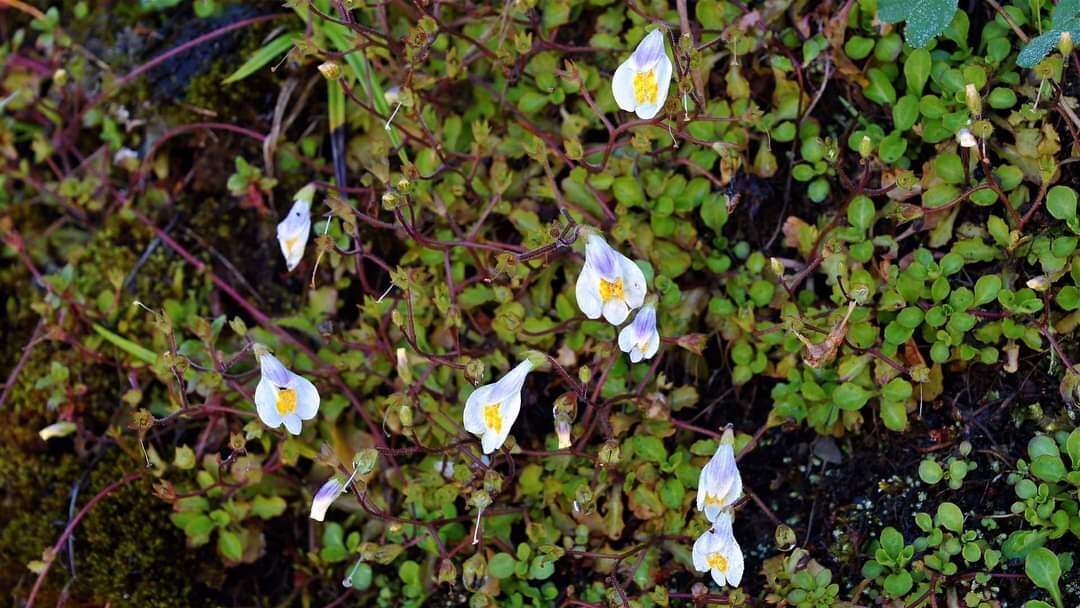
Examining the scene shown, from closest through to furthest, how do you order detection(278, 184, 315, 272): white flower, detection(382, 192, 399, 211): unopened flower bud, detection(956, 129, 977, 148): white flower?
detection(956, 129, 977, 148): white flower
detection(382, 192, 399, 211): unopened flower bud
detection(278, 184, 315, 272): white flower

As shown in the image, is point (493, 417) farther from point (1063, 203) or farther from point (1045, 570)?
point (1063, 203)

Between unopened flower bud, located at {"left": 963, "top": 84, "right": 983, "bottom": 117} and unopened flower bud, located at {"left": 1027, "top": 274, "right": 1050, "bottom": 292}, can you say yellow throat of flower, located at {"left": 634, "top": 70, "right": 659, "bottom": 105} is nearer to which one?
unopened flower bud, located at {"left": 963, "top": 84, "right": 983, "bottom": 117}

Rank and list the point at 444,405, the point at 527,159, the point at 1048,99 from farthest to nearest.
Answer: the point at 527,159, the point at 444,405, the point at 1048,99

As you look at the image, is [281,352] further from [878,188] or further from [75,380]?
[878,188]

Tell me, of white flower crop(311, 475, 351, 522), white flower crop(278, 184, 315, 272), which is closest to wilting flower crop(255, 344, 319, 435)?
white flower crop(311, 475, 351, 522)

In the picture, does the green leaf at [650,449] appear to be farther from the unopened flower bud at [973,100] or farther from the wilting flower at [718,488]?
the unopened flower bud at [973,100]

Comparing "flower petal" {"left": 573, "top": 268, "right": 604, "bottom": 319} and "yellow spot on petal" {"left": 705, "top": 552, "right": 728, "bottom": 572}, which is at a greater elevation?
"flower petal" {"left": 573, "top": 268, "right": 604, "bottom": 319}

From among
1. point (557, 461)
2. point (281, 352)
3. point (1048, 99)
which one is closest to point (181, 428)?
point (281, 352)
